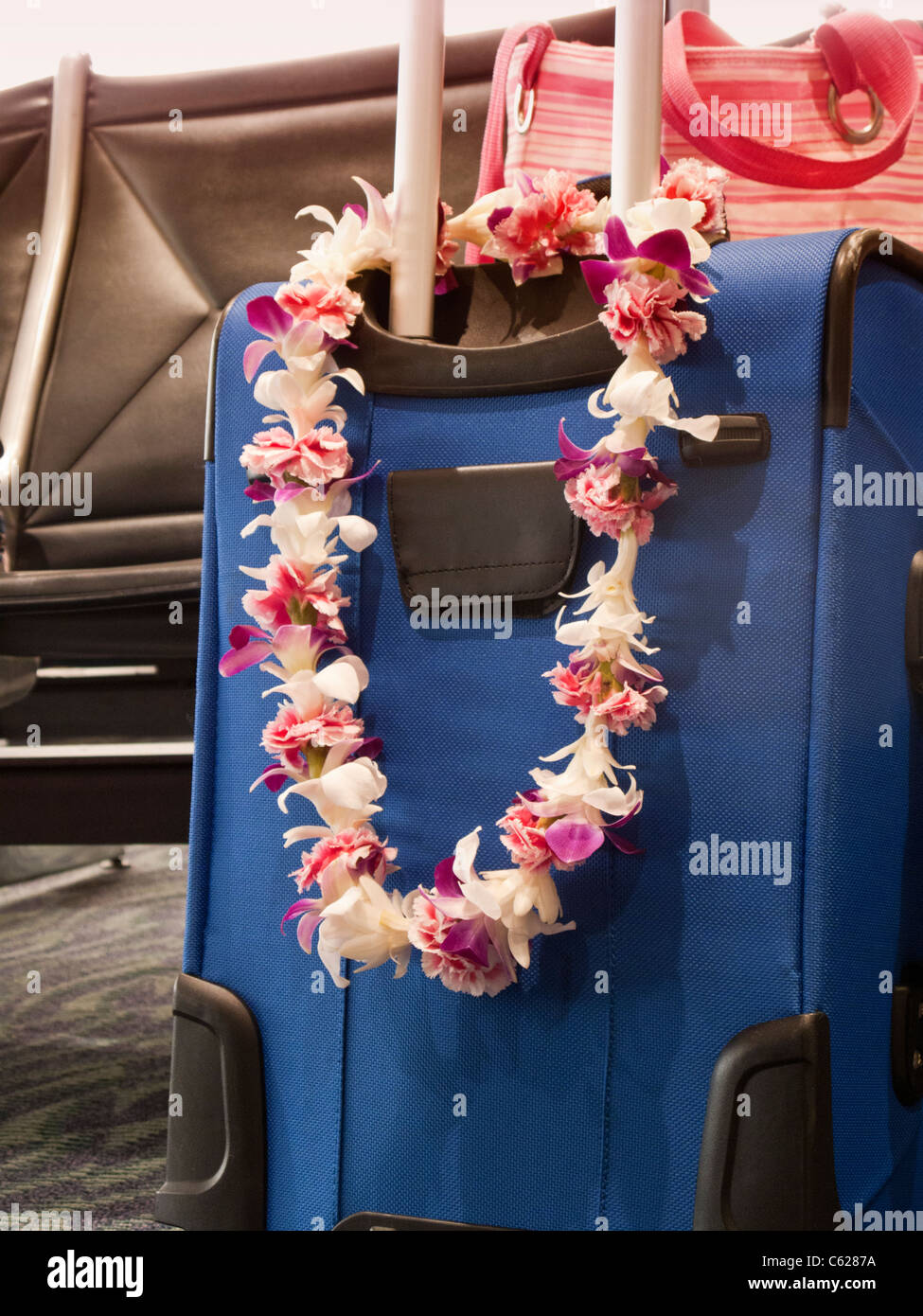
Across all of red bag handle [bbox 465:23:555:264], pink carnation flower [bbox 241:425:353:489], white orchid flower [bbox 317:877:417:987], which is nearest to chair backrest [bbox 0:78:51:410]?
red bag handle [bbox 465:23:555:264]

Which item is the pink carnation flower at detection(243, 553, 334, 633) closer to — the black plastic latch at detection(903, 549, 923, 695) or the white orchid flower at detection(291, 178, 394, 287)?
the white orchid flower at detection(291, 178, 394, 287)

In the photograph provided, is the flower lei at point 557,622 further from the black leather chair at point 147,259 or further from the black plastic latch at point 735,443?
the black leather chair at point 147,259

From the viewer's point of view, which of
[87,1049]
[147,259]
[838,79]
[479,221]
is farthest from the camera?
[147,259]

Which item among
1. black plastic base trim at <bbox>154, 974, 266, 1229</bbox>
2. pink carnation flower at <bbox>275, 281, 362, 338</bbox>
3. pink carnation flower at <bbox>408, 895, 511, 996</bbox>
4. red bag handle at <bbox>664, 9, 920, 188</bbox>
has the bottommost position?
black plastic base trim at <bbox>154, 974, 266, 1229</bbox>

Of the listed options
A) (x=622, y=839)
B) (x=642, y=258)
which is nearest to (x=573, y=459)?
(x=642, y=258)

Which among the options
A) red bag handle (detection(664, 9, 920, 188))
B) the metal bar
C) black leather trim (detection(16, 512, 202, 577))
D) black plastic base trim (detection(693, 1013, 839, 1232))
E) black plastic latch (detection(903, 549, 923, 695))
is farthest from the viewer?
black leather trim (detection(16, 512, 202, 577))

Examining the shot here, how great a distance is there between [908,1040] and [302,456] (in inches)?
21.8

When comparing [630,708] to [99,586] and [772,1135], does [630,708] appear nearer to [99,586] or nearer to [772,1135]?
[772,1135]

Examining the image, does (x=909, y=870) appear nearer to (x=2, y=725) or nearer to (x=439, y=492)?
(x=439, y=492)

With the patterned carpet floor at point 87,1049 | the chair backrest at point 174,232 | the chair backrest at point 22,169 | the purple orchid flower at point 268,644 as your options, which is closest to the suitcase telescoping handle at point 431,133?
the purple orchid flower at point 268,644

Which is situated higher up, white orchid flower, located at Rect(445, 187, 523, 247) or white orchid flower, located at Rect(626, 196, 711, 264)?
white orchid flower, located at Rect(445, 187, 523, 247)

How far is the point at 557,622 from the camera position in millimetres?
732

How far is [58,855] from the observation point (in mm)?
2533

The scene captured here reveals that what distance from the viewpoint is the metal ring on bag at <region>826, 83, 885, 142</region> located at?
104 centimetres
